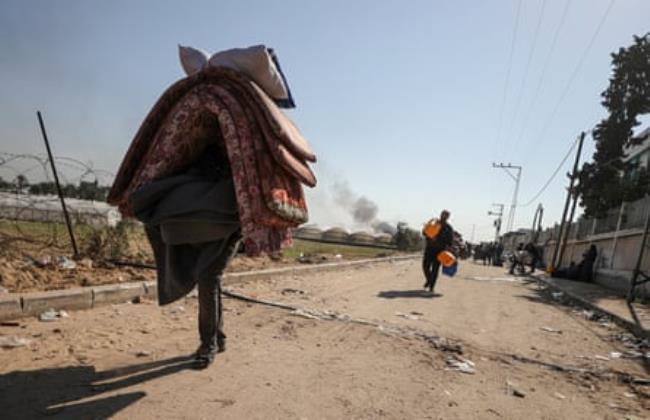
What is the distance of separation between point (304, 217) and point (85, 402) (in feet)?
5.75

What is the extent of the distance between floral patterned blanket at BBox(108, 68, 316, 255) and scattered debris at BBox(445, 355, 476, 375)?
192 cm

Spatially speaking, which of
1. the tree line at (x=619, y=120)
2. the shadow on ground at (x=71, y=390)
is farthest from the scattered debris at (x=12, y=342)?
the tree line at (x=619, y=120)

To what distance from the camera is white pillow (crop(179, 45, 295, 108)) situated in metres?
2.91

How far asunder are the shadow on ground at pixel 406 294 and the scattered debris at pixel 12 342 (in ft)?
18.3

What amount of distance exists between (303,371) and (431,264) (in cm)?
688

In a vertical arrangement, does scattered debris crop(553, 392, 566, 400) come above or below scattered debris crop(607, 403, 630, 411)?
below

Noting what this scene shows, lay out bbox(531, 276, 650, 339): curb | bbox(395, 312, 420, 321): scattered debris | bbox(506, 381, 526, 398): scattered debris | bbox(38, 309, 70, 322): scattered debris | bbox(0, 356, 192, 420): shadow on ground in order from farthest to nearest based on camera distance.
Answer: bbox(531, 276, 650, 339): curb, bbox(395, 312, 420, 321): scattered debris, bbox(38, 309, 70, 322): scattered debris, bbox(506, 381, 526, 398): scattered debris, bbox(0, 356, 192, 420): shadow on ground

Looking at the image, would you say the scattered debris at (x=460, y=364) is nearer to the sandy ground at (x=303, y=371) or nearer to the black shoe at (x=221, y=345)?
the sandy ground at (x=303, y=371)

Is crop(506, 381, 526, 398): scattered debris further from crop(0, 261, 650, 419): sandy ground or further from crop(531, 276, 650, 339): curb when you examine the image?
crop(531, 276, 650, 339): curb

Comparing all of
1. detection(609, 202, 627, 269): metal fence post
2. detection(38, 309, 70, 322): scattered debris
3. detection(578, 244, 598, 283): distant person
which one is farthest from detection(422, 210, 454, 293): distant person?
detection(609, 202, 627, 269): metal fence post

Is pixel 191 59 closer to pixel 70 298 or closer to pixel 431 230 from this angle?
pixel 70 298

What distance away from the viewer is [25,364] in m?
2.88

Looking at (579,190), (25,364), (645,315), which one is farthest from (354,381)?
(579,190)

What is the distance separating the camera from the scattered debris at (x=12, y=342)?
10.5 feet
